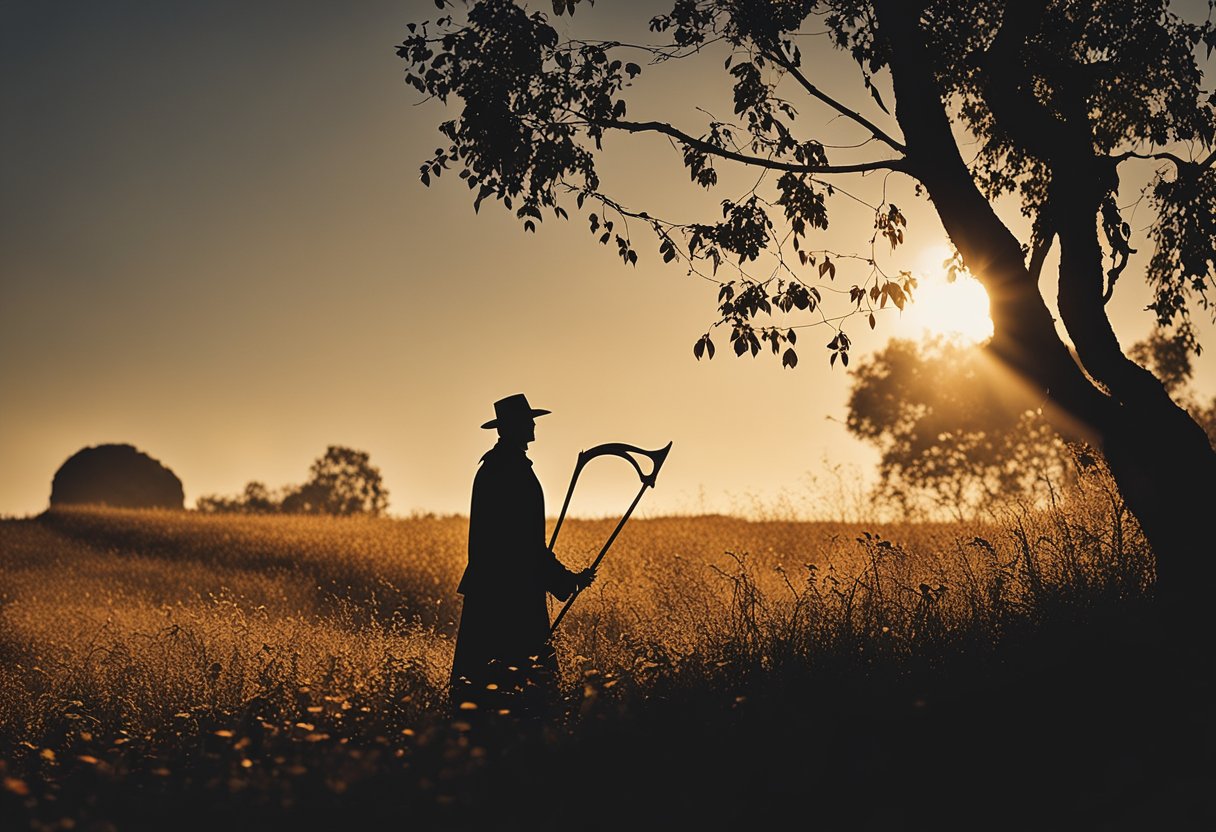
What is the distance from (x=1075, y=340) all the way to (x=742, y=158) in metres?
3.74

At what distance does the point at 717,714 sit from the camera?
637cm

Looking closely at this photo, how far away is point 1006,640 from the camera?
7484mm

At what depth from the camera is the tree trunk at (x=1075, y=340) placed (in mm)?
8031

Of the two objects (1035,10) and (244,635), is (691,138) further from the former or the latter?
(244,635)

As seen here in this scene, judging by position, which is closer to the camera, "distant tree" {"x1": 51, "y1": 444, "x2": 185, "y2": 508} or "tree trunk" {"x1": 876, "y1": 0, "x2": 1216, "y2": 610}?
"tree trunk" {"x1": 876, "y1": 0, "x2": 1216, "y2": 610}

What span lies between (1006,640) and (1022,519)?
9.04ft

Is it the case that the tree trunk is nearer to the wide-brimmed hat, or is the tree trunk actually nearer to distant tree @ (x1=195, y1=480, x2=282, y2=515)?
the wide-brimmed hat

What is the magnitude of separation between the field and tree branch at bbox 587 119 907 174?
3590 mm

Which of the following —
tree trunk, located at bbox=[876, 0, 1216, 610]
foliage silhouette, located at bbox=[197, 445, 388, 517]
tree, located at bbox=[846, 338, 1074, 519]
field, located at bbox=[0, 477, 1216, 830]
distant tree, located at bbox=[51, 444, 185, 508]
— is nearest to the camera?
field, located at bbox=[0, 477, 1216, 830]

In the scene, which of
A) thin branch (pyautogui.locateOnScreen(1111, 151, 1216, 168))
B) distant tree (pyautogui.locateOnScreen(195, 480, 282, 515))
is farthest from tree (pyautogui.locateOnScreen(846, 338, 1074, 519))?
distant tree (pyautogui.locateOnScreen(195, 480, 282, 515))

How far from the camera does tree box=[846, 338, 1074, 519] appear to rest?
38.3 m

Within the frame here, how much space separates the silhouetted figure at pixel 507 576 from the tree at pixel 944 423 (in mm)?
33058

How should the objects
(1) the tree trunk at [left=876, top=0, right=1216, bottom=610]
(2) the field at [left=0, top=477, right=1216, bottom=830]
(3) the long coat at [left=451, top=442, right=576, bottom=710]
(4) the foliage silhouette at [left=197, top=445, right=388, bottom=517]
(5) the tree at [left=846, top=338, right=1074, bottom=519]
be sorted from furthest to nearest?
(4) the foliage silhouette at [left=197, top=445, right=388, bottom=517], (5) the tree at [left=846, top=338, right=1074, bottom=519], (1) the tree trunk at [left=876, top=0, right=1216, bottom=610], (3) the long coat at [left=451, top=442, right=576, bottom=710], (2) the field at [left=0, top=477, right=1216, bottom=830]

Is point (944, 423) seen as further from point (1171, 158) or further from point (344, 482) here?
point (344, 482)
